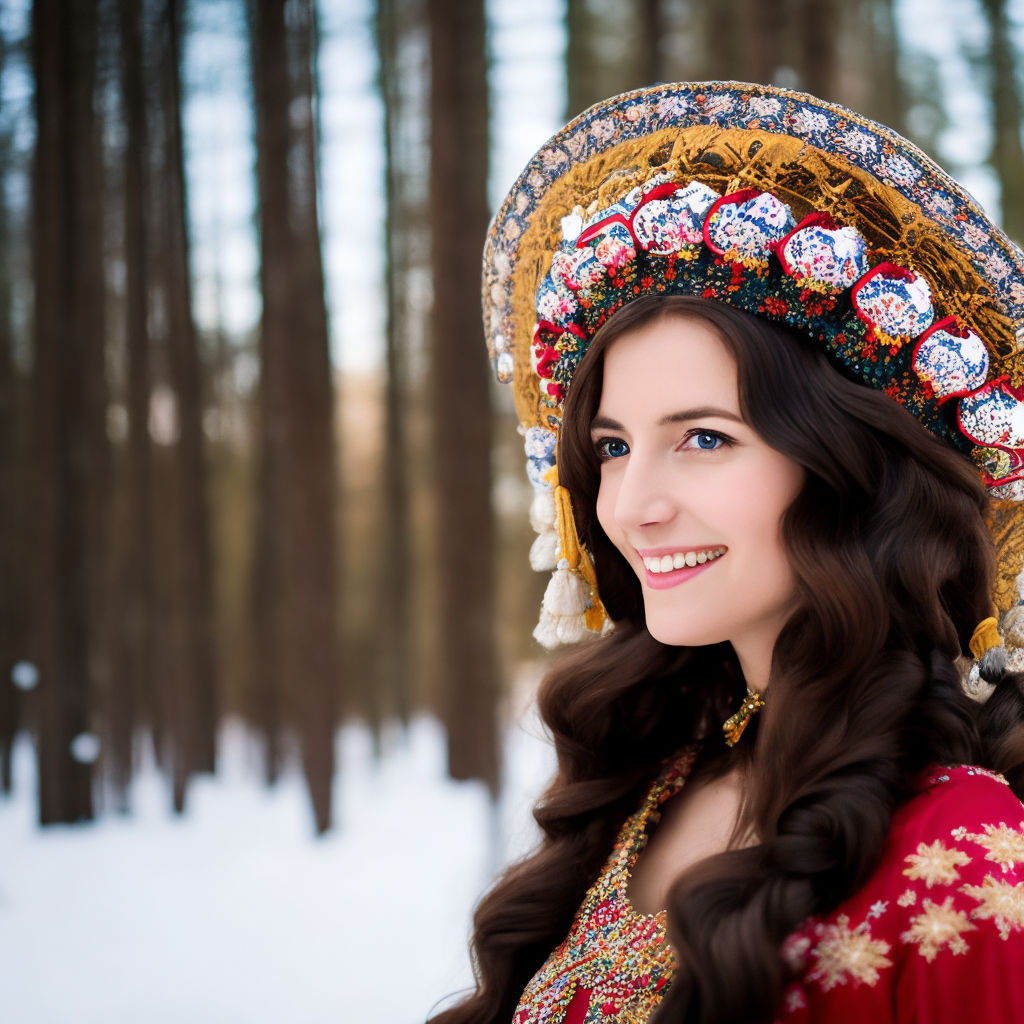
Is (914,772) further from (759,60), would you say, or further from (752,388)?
(759,60)

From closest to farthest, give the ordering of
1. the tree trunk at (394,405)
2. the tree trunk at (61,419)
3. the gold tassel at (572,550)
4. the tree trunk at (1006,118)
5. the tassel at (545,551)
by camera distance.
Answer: the gold tassel at (572,550)
the tassel at (545,551)
the tree trunk at (61,419)
the tree trunk at (1006,118)
the tree trunk at (394,405)

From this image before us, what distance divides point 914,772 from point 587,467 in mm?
626

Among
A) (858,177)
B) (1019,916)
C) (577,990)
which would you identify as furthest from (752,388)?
(577,990)

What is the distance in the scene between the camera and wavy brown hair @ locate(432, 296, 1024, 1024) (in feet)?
3.43

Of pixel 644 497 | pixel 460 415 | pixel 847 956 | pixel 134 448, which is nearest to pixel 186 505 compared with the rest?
pixel 134 448

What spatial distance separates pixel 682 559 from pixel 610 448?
24 centimetres

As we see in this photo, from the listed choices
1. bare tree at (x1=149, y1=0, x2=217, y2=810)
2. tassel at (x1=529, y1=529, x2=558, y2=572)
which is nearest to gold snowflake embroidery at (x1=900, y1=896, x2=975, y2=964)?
tassel at (x1=529, y1=529, x2=558, y2=572)

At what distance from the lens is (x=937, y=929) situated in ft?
3.21

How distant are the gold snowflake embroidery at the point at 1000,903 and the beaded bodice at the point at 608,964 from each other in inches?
15.4

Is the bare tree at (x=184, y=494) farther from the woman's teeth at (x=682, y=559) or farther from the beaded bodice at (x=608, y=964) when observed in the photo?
the woman's teeth at (x=682, y=559)

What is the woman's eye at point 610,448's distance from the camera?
141cm

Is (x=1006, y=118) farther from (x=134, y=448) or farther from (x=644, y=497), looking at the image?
(x=644, y=497)

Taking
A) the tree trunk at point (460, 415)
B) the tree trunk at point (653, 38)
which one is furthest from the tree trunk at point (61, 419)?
the tree trunk at point (653, 38)

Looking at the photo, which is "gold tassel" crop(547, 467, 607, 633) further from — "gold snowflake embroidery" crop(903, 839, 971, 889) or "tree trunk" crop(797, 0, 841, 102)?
"tree trunk" crop(797, 0, 841, 102)
